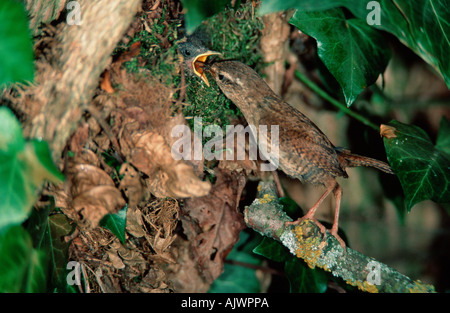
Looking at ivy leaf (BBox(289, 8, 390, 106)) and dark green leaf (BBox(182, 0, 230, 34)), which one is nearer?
dark green leaf (BBox(182, 0, 230, 34))

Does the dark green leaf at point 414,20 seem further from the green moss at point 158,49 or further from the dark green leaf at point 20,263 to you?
the dark green leaf at point 20,263

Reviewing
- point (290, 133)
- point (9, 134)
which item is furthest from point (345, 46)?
point (9, 134)

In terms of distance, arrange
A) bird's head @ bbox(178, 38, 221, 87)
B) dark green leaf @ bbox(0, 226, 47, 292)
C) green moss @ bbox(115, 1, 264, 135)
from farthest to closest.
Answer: bird's head @ bbox(178, 38, 221, 87) → green moss @ bbox(115, 1, 264, 135) → dark green leaf @ bbox(0, 226, 47, 292)

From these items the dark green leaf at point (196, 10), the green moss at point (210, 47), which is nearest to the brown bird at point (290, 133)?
the green moss at point (210, 47)

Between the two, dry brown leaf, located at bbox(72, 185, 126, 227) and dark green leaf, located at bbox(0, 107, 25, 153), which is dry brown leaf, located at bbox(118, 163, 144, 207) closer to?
dry brown leaf, located at bbox(72, 185, 126, 227)

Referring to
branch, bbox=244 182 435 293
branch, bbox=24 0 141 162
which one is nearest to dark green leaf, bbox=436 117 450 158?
branch, bbox=244 182 435 293

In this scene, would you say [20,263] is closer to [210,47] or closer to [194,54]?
[194,54]
